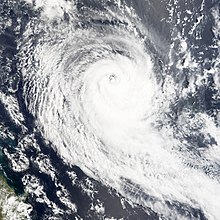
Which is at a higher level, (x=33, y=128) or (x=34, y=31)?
(x=34, y=31)

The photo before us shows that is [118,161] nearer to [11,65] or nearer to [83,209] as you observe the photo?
[83,209]

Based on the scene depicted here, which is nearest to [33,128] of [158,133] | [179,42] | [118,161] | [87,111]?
[87,111]

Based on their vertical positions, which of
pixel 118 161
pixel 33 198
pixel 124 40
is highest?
pixel 124 40

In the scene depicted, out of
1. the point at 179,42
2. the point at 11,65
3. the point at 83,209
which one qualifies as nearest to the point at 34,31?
the point at 11,65

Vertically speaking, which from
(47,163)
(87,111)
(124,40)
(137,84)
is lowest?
(47,163)

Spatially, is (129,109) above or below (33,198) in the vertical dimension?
above

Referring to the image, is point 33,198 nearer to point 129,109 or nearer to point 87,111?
point 87,111
